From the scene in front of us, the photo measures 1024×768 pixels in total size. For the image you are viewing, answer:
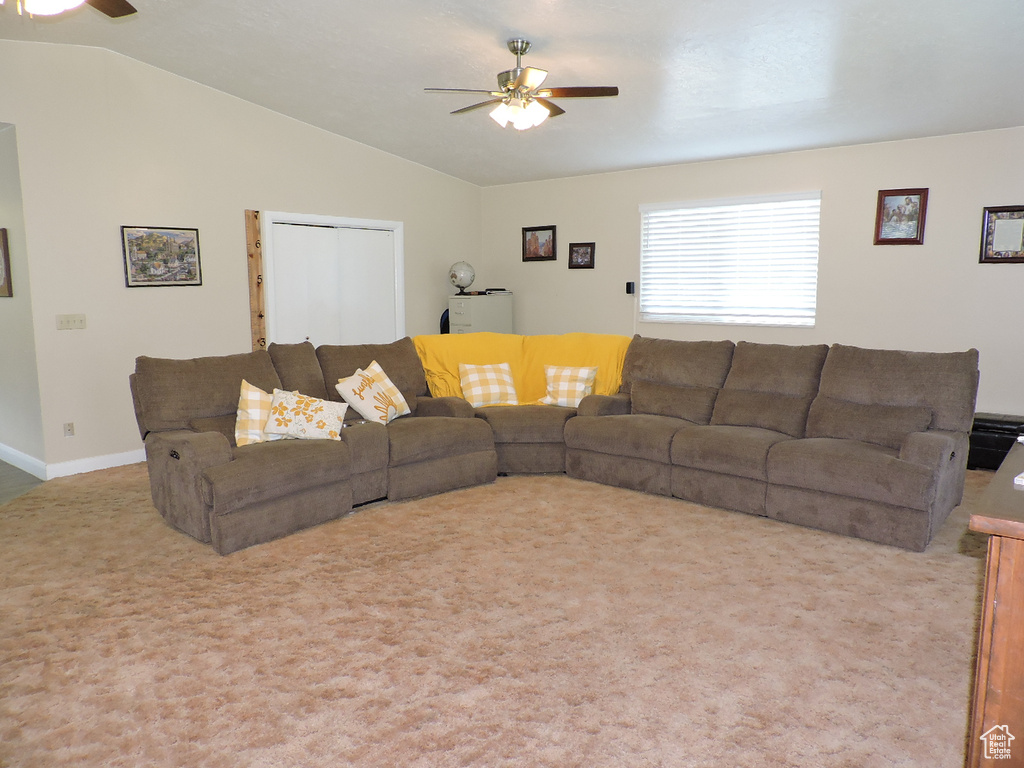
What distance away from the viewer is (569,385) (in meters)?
5.21

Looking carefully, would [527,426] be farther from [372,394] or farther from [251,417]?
[251,417]

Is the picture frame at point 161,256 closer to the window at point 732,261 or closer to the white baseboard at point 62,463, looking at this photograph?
the white baseboard at point 62,463

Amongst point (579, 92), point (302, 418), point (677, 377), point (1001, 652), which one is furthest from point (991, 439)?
point (302, 418)

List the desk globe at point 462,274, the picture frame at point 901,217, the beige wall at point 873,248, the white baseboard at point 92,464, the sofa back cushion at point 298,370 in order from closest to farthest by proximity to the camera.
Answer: the sofa back cushion at point 298,370 → the white baseboard at point 92,464 → the beige wall at point 873,248 → the picture frame at point 901,217 → the desk globe at point 462,274

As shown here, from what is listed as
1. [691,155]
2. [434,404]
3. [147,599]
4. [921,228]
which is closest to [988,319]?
[921,228]

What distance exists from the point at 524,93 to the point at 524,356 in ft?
7.00

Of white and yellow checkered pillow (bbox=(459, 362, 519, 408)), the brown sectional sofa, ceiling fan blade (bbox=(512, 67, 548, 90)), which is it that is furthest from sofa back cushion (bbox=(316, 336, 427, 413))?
ceiling fan blade (bbox=(512, 67, 548, 90))

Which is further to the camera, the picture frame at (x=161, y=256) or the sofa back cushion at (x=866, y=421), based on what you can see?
the picture frame at (x=161, y=256)

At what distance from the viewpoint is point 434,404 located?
16.2 ft

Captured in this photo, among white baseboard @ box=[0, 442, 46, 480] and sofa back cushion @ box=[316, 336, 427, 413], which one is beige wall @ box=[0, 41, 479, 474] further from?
sofa back cushion @ box=[316, 336, 427, 413]

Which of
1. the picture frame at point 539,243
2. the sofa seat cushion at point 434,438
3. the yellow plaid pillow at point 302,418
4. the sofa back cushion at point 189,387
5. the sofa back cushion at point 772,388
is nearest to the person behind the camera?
the sofa back cushion at point 189,387

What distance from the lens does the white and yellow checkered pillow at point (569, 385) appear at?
518cm

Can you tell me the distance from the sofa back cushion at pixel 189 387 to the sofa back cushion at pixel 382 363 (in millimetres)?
431

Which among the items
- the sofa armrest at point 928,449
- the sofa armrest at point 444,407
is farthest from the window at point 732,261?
the sofa armrest at point 444,407
